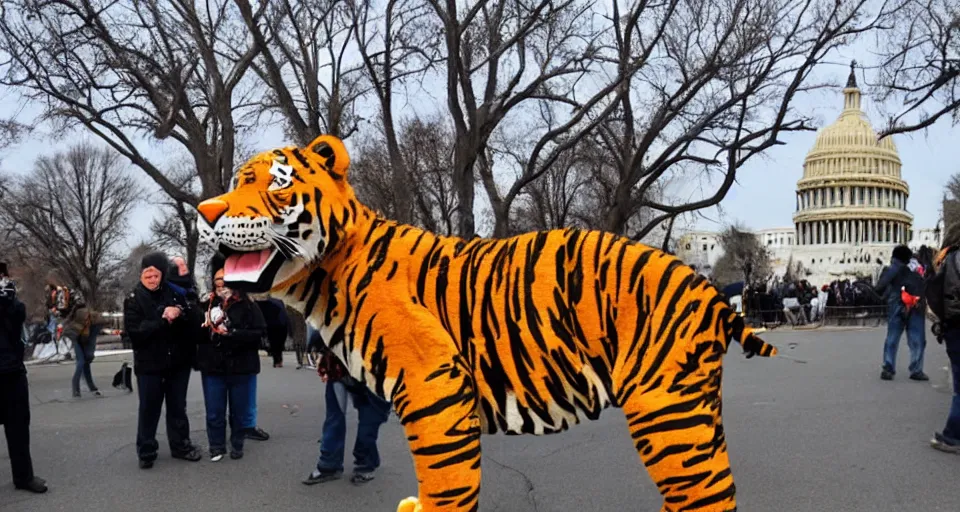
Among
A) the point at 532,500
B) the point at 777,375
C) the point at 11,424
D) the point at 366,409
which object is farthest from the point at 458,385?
the point at 777,375

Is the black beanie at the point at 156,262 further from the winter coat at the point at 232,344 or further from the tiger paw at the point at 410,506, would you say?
the tiger paw at the point at 410,506

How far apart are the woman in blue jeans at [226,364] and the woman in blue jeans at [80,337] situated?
4434 millimetres

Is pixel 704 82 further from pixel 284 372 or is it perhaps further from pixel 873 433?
pixel 284 372

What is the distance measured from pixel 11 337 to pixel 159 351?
1087 millimetres

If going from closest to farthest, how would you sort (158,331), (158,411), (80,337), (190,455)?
(158,331)
(158,411)
(190,455)
(80,337)

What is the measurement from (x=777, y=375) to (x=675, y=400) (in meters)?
8.73

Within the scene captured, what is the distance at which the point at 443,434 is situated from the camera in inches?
96.5

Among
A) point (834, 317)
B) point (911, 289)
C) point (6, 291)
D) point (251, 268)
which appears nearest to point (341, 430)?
point (6, 291)

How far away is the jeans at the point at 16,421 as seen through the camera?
502cm

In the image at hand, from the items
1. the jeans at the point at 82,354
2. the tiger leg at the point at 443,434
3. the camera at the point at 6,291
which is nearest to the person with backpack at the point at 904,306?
the tiger leg at the point at 443,434

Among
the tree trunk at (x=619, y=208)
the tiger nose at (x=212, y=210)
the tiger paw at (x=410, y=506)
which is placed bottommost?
the tiger paw at (x=410, y=506)

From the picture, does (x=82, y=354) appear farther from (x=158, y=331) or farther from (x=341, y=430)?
(x=341, y=430)

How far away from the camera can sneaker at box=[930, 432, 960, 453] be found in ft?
17.9

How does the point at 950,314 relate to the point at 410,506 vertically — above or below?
above
